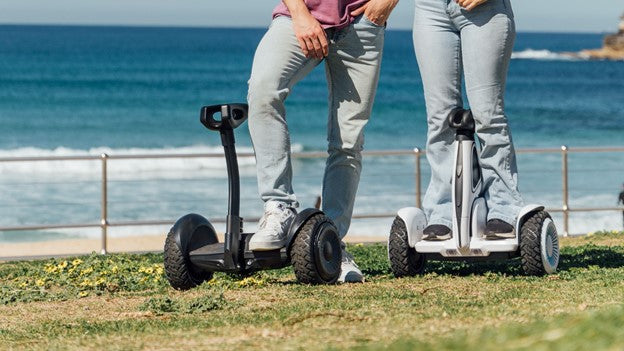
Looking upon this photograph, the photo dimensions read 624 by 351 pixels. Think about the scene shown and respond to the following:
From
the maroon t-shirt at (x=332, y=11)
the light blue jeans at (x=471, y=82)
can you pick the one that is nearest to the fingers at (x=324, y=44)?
the maroon t-shirt at (x=332, y=11)

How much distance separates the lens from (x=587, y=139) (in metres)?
38.5

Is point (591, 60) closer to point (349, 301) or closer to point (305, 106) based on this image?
point (305, 106)

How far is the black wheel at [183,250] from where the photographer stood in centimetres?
548

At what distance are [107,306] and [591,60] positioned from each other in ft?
292

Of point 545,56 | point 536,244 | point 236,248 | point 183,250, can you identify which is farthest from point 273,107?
point 545,56

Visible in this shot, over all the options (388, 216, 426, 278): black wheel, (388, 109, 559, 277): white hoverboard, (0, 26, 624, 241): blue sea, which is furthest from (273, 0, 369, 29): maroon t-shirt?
(0, 26, 624, 241): blue sea

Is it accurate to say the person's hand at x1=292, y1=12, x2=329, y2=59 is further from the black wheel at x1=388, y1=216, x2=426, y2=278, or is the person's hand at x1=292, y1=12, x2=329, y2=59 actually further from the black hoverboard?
the black wheel at x1=388, y1=216, x2=426, y2=278

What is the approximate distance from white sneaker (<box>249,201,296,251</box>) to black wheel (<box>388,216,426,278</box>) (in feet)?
1.86

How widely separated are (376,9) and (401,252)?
1162 millimetres

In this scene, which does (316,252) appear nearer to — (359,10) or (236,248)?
(236,248)

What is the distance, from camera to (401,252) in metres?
5.70

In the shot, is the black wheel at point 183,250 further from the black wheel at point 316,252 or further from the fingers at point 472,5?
the fingers at point 472,5

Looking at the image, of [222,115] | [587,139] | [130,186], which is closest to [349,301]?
[222,115]

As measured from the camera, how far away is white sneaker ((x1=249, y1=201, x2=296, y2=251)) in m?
5.25
